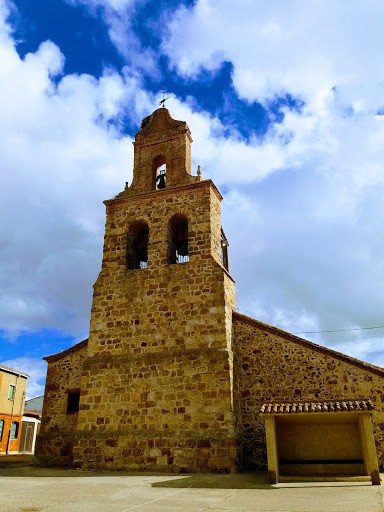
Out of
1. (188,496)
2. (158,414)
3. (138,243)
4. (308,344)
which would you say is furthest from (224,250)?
(188,496)

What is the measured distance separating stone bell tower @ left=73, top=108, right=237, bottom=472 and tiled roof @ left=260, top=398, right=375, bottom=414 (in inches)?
83.9

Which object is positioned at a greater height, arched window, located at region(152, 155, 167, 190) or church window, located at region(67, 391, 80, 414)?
arched window, located at region(152, 155, 167, 190)

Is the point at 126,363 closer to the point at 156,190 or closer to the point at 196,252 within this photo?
the point at 196,252

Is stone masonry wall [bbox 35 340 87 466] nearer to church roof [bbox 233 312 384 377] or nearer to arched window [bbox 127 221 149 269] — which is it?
arched window [bbox 127 221 149 269]

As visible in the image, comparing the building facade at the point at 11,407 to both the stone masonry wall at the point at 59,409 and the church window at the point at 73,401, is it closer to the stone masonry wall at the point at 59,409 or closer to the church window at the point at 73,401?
the stone masonry wall at the point at 59,409

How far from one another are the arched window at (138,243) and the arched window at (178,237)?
993 millimetres

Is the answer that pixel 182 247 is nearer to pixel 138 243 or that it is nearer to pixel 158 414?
pixel 138 243

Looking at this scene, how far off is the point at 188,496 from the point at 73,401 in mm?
8399

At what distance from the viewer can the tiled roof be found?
8828mm

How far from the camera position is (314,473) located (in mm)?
9992

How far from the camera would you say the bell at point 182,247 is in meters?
14.6

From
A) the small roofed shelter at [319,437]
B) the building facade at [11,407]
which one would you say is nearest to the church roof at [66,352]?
the small roofed shelter at [319,437]

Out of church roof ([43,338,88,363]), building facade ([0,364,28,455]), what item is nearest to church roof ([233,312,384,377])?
church roof ([43,338,88,363])

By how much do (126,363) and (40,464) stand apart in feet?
14.4
